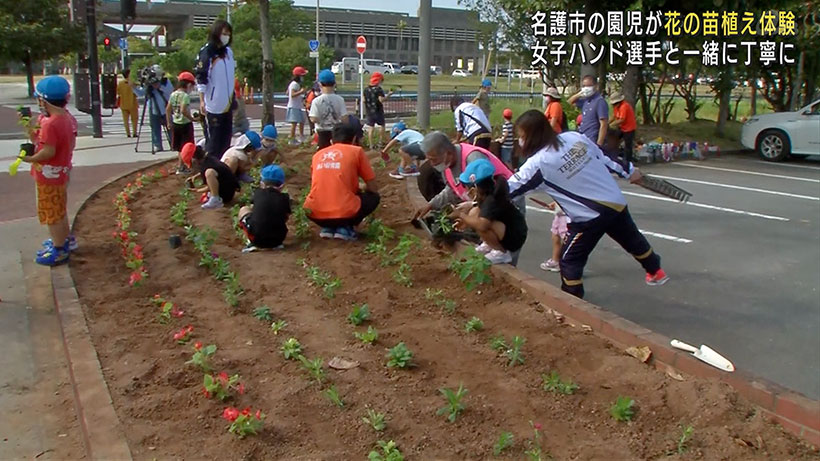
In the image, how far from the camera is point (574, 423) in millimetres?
3645

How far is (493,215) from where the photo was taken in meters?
5.70

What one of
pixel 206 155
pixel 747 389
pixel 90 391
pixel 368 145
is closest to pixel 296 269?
pixel 90 391

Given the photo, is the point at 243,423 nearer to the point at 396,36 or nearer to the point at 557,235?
the point at 557,235

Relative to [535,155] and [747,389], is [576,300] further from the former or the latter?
[747,389]

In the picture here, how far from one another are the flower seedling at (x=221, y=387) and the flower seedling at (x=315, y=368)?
37cm

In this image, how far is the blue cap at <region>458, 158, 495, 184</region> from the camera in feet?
18.5

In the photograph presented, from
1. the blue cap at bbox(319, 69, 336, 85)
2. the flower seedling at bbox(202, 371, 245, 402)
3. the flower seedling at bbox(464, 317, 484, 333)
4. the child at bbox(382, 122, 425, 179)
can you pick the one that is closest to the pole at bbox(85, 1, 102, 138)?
the blue cap at bbox(319, 69, 336, 85)

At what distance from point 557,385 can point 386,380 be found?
90cm

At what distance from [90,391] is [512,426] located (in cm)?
221

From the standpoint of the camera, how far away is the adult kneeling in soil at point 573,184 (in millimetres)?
5027

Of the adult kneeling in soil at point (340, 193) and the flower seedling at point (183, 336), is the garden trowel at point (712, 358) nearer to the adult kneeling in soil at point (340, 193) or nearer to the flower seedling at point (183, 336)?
the flower seedling at point (183, 336)

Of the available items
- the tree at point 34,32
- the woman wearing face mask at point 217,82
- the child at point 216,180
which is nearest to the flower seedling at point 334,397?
the child at point 216,180

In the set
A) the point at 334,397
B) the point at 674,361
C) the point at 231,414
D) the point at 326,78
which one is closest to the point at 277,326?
the point at 334,397

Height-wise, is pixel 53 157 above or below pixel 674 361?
above
